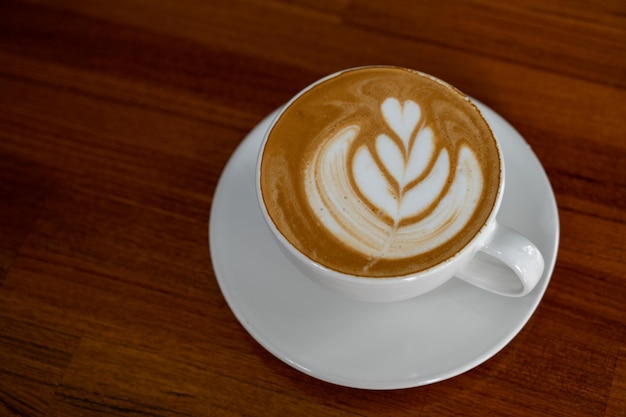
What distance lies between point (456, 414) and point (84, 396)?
40 centimetres

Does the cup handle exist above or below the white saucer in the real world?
above

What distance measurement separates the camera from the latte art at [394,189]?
0.67 metres

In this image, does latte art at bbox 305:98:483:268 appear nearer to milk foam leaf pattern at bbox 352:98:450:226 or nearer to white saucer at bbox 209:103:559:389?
milk foam leaf pattern at bbox 352:98:450:226

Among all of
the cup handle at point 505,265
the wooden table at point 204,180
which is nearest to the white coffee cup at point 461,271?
the cup handle at point 505,265

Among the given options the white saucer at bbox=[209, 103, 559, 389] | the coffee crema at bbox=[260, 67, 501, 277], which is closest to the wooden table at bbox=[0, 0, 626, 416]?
the white saucer at bbox=[209, 103, 559, 389]

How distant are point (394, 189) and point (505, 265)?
145mm

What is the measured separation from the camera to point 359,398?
2.43ft

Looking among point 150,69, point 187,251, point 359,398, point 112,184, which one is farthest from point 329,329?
point 150,69

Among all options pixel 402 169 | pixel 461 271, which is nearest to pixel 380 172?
pixel 402 169

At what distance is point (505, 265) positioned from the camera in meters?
0.72

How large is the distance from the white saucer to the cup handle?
3 centimetres

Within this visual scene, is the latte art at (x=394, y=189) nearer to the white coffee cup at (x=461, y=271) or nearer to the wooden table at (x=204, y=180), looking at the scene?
the white coffee cup at (x=461, y=271)

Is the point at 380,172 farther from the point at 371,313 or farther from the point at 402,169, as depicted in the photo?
A: the point at 371,313

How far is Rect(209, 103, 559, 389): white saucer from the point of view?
71 cm
